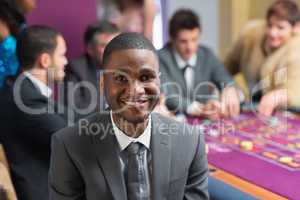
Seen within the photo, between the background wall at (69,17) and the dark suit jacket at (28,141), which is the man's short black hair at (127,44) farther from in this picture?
the background wall at (69,17)

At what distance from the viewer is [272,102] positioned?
2.53 m

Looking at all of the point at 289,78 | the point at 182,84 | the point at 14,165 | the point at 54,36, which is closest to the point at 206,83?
the point at 182,84

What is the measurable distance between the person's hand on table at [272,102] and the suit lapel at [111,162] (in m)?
1.44

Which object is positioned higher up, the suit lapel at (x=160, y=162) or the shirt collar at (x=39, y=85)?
the shirt collar at (x=39, y=85)

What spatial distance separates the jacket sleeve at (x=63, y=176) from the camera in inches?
48.4

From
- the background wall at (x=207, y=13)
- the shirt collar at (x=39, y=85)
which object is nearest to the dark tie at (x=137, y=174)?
the shirt collar at (x=39, y=85)

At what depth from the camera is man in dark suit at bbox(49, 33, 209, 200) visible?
1.19m

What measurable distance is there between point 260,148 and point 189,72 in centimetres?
101

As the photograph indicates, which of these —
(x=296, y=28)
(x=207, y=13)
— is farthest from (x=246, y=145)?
(x=207, y=13)

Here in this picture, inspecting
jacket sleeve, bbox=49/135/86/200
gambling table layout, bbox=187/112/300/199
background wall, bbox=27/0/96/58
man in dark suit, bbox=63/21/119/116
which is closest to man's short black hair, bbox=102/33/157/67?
jacket sleeve, bbox=49/135/86/200

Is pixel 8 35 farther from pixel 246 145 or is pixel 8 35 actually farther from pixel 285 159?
pixel 285 159

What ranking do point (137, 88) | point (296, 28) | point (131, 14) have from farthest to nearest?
point (131, 14)
point (296, 28)
point (137, 88)

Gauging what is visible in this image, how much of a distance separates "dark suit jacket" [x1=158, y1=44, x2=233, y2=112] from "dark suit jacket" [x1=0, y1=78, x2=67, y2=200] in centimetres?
93

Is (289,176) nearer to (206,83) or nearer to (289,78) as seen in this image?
(289,78)
